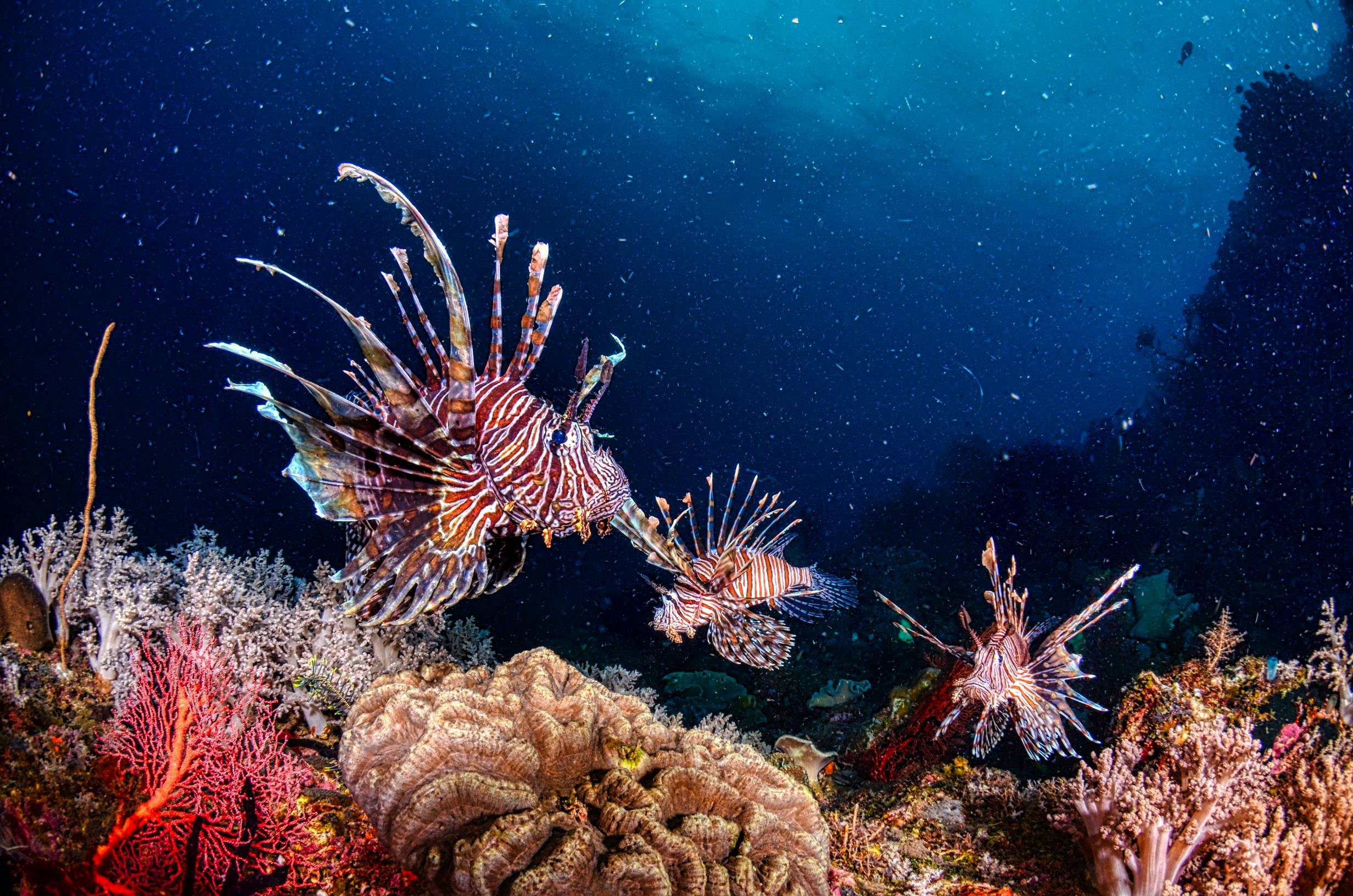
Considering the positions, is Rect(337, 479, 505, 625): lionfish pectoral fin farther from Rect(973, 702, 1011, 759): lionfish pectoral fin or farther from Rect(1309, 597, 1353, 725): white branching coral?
Rect(1309, 597, 1353, 725): white branching coral

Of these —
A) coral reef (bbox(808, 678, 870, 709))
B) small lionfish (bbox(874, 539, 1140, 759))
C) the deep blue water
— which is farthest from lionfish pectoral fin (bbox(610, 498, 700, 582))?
the deep blue water

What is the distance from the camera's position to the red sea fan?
2.22m

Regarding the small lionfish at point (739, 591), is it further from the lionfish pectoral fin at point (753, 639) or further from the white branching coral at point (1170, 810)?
the white branching coral at point (1170, 810)

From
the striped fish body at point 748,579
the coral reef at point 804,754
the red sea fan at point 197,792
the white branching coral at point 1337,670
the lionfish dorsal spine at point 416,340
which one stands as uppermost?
the white branching coral at point 1337,670

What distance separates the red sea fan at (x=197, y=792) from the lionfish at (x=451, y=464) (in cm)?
71

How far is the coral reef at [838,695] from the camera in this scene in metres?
9.29

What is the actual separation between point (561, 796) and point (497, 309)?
7.51ft

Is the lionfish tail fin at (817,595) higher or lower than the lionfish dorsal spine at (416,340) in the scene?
lower

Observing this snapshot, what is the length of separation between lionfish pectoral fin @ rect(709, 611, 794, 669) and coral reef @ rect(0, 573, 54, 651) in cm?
459

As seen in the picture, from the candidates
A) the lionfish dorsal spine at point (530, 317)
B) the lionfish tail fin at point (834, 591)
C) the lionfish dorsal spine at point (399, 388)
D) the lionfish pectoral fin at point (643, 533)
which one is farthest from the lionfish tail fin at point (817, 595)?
the lionfish dorsal spine at point (399, 388)

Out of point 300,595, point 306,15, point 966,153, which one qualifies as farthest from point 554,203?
point 300,595

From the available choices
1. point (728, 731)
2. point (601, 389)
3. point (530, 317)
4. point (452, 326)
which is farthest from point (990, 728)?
point (452, 326)

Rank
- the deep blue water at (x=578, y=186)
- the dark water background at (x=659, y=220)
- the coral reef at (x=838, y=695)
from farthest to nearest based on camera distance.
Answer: the deep blue water at (x=578, y=186) < the dark water background at (x=659, y=220) < the coral reef at (x=838, y=695)

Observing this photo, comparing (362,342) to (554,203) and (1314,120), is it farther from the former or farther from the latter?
(554,203)
